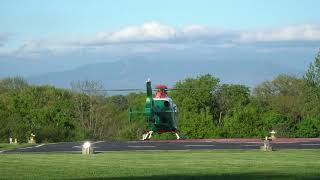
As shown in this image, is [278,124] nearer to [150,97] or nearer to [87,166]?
[150,97]

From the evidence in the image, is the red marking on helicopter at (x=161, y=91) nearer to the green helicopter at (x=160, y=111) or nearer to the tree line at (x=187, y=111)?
the green helicopter at (x=160, y=111)

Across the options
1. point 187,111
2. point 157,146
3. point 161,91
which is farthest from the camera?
point 187,111

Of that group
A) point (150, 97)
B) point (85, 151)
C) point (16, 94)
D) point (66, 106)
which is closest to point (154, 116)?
point (150, 97)

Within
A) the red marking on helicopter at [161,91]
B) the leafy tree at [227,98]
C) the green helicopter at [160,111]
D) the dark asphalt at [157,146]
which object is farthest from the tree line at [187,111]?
the dark asphalt at [157,146]

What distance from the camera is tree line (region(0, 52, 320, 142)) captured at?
206 ft

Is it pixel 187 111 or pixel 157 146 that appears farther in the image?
pixel 187 111

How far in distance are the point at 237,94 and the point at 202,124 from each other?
12.9 m

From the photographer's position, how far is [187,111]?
7769cm

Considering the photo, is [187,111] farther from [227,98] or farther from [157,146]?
[157,146]

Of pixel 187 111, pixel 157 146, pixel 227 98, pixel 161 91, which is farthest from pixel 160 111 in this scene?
pixel 227 98

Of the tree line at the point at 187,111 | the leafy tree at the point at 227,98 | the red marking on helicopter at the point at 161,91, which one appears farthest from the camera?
the leafy tree at the point at 227,98

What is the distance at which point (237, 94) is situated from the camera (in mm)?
83188

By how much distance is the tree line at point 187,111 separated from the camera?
2468 inches

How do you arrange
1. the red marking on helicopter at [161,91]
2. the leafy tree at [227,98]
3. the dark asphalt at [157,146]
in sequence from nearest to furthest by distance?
the dark asphalt at [157,146], the red marking on helicopter at [161,91], the leafy tree at [227,98]
